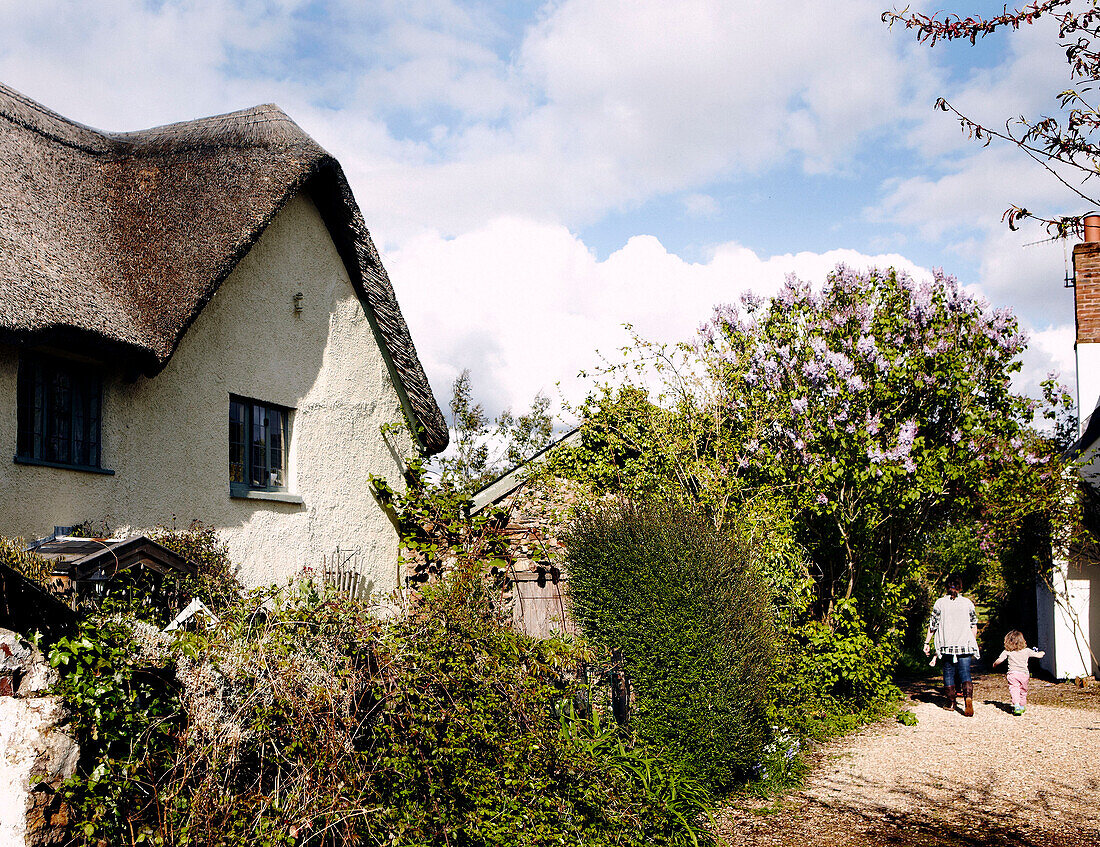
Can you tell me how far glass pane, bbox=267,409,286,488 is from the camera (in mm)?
10156

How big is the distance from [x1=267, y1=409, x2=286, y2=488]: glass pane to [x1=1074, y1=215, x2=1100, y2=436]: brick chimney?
1311 cm

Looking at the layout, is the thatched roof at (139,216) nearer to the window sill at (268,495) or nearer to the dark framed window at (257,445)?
the dark framed window at (257,445)

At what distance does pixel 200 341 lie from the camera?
8.88 m

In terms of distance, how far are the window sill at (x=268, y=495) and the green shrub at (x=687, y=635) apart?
4046 mm

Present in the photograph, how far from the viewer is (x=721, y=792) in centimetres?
682

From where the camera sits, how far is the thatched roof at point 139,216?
732 centimetres

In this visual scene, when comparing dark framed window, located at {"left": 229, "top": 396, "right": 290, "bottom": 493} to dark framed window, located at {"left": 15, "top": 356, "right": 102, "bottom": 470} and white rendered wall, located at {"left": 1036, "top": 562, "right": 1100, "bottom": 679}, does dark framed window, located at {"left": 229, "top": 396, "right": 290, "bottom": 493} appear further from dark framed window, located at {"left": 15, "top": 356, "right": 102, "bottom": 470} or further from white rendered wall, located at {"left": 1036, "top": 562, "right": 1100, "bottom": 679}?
white rendered wall, located at {"left": 1036, "top": 562, "right": 1100, "bottom": 679}

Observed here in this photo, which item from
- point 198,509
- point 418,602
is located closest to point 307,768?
point 418,602

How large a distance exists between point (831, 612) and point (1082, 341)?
8.46 meters

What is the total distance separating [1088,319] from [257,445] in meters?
13.5

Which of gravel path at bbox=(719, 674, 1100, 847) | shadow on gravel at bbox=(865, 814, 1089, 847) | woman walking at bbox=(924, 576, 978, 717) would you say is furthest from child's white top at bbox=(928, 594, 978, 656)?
shadow on gravel at bbox=(865, 814, 1089, 847)

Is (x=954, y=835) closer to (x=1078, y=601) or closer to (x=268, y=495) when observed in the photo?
(x=268, y=495)

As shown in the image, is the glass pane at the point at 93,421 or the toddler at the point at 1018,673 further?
Answer: the toddler at the point at 1018,673

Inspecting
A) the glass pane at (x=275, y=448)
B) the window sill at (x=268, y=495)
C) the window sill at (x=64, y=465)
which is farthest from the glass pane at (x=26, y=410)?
the glass pane at (x=275, y=448)
